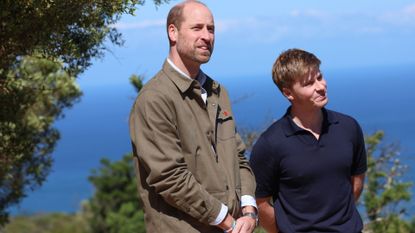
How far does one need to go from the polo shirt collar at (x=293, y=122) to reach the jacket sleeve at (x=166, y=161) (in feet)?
2.32

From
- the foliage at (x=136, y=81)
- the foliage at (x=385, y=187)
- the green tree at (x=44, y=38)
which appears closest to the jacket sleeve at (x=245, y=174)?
the green tree at (x=44, y=38)

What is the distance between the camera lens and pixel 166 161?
351cm

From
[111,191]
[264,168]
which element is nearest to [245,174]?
[264,168]

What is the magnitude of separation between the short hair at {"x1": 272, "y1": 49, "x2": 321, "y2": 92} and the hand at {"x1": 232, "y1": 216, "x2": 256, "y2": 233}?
785 mm

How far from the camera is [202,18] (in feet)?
12.3

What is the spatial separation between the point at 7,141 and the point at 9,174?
2638mm

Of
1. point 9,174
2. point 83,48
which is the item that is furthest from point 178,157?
point 9,174

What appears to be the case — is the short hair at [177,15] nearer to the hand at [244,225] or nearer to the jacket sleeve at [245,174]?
the jacket sleeve at [245,174]

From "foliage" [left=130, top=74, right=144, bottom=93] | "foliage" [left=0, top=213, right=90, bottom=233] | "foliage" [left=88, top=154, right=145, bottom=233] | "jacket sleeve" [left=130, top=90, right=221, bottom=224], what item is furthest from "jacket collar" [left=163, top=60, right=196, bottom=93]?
"foliage" [left=0, top=213, right=90, bottom=233]

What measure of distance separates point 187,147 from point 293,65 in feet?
2.66

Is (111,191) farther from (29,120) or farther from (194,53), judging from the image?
(194,53)

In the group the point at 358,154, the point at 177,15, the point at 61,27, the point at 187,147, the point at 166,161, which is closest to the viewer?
the point at 166,161

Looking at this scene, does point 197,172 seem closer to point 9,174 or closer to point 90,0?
point 90,0

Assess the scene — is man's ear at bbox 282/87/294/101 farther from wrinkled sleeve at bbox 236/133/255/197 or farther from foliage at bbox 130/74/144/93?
foliage at bbox 130/74/144/93
